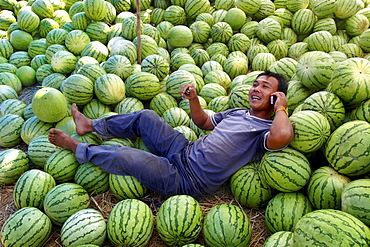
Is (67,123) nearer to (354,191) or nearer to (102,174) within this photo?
(102,174)

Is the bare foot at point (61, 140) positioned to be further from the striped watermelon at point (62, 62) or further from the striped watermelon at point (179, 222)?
the striped watermelon at point (62, 62)

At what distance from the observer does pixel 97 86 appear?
385cm

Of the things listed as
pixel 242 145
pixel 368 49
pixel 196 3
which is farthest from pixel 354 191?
pixel 196 3

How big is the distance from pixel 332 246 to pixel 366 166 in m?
0.92

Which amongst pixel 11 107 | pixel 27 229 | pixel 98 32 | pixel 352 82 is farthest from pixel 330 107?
pixel 98 32

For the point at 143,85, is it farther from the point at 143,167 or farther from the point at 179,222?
the point at 179,222

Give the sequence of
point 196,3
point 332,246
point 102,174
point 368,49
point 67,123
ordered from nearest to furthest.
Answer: point 332,246 → point 102,174 → point 67,123 → point 368,49 → point 196,3

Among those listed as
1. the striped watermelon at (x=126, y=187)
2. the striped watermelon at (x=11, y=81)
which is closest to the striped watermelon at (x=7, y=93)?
the striped watermelon at (x=11, y=81)

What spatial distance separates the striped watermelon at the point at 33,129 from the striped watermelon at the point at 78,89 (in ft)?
1.45

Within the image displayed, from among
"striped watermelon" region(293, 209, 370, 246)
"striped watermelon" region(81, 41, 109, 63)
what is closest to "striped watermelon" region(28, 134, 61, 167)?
"striped watermelon" region(81, 41, 109, 63)

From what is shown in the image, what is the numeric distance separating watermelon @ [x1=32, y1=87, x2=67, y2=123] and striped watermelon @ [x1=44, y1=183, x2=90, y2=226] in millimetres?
1062

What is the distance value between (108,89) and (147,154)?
1.32m

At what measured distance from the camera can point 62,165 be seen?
10.1 ft

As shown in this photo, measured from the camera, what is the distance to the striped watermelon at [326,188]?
2.33 metres
